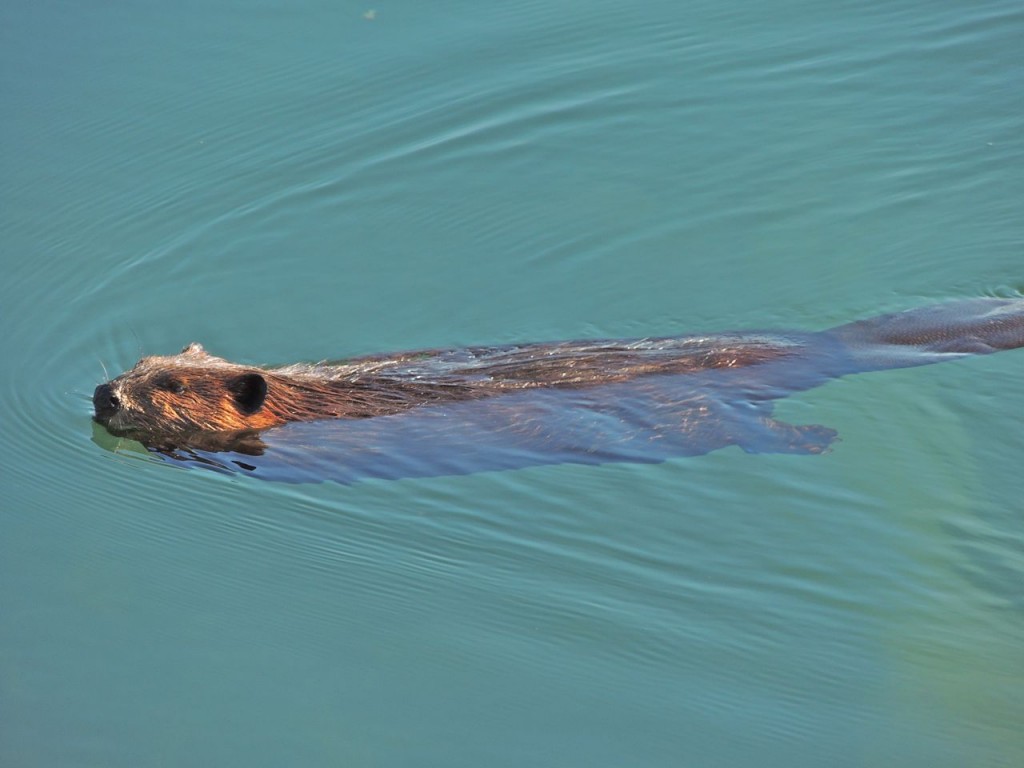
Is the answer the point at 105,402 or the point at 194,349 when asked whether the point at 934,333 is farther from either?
the point at 105,402

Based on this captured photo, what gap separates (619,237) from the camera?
8250 mm

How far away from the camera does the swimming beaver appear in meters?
6.59

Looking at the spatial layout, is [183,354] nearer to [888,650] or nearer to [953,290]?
[888,650]

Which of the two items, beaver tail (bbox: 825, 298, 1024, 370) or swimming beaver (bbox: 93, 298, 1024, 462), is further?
beaver tail (bbox: 825, 298, 1024, 370)

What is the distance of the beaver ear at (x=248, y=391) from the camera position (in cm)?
662

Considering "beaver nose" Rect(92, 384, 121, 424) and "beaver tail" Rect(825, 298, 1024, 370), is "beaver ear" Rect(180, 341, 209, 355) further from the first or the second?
"beaver tail" Rect(825, 298, 1024, 370)

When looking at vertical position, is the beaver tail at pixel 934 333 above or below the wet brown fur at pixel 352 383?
below

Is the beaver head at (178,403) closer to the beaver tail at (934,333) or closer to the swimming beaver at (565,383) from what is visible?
the swimming beaver at (565,383)

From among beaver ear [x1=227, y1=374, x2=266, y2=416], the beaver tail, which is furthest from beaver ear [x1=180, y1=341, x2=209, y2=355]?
the beaver tail

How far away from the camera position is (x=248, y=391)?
22.1 feet

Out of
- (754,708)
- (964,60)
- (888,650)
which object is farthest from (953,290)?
(754,708)

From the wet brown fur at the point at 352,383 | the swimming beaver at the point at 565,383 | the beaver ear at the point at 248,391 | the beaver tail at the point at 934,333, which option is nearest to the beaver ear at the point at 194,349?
the swimming beaver at the point at 565,383

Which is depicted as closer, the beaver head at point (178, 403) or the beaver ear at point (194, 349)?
the beaver head at point (178, 403)

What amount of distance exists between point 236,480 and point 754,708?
110 inches
